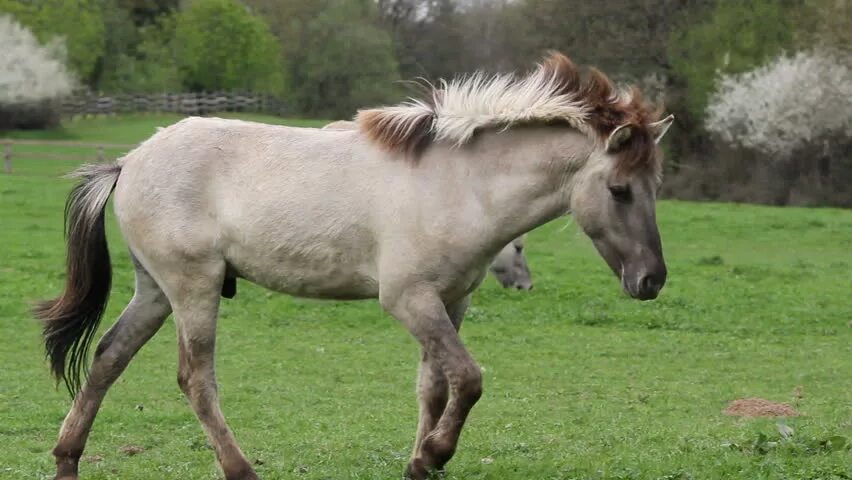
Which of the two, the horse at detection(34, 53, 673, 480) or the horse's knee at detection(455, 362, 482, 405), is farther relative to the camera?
the horse at detection(34, 53, 673, 480)

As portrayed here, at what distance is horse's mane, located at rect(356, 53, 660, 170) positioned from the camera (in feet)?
19.0

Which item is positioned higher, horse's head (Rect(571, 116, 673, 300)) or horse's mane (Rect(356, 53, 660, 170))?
horse's mane (Rect(356, 53, 660, 170))

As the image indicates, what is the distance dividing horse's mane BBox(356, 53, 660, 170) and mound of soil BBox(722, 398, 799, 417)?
13.7 feet

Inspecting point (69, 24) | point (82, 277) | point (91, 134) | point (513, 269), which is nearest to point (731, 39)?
point (91, 134)

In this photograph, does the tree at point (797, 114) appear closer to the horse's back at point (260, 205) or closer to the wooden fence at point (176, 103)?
the wooden fence at point (176, 103)

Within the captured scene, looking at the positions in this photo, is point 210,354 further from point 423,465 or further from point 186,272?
point 423,465

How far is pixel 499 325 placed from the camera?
1477 centimetres

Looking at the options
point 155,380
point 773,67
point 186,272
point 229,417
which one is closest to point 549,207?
point 186,272

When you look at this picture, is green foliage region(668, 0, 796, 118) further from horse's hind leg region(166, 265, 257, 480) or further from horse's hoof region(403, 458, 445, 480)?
horse's hoof region(403, 458, 445, 480)

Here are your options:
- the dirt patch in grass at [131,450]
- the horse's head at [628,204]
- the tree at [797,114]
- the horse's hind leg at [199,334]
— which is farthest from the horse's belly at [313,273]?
the tree at [797,114]

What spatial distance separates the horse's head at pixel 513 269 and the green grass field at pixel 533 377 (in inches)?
9.1

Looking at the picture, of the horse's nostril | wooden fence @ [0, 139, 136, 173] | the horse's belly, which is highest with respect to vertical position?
the horse's nostril

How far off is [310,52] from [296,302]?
40.8 metres

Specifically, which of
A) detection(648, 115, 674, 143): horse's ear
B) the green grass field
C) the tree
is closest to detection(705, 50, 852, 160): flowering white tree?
the tree
